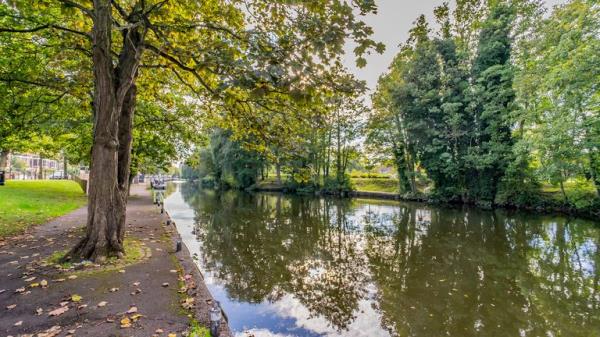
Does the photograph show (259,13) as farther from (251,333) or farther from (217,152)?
(217,152)

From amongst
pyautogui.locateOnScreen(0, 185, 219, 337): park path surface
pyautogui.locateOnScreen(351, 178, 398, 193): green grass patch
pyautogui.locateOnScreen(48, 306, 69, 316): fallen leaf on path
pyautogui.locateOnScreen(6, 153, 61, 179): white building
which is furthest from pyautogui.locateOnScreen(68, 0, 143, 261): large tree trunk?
pyautogui.locateOnScreen(6, 153, 61, 179): white building

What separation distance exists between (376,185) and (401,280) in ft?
109

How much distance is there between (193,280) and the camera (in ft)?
18.7

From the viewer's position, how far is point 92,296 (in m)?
4.76

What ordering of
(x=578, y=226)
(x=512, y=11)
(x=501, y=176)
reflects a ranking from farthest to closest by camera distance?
(x=501, y=176) < (x=512, y=11) < (x=578, y=226)

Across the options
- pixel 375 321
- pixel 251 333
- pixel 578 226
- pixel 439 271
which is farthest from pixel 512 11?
pixel 251 333

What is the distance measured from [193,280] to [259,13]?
570 cm

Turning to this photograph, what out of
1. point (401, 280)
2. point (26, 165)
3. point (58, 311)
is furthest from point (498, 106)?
point (26, 165)

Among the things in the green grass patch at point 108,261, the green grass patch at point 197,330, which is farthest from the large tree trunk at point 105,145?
A: the green grass patch at point 197,330

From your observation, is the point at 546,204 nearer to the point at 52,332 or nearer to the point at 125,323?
the point at 125,323

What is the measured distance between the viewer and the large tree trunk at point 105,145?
20.5ft

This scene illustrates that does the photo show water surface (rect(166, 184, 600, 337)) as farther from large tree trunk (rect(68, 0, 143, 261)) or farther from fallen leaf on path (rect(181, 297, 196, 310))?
large tree trunk (rect(68, 0, 143, 261))

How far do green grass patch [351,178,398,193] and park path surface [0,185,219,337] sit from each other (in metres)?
32.6

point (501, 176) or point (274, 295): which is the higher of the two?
point (501, 176)
